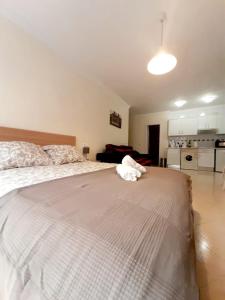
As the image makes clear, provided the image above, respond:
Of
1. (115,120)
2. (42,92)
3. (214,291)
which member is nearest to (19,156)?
(42,92)

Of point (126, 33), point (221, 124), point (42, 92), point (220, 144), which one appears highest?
point (126, 33)

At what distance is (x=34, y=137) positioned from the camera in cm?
235

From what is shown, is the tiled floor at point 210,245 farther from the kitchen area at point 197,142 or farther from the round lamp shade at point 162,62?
the kitchen area at point 197,142

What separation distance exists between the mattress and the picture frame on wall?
3971 mm

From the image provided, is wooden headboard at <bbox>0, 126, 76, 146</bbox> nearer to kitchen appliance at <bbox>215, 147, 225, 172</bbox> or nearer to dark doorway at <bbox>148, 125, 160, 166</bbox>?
dark doorway at <bbox>148, 125, 160, 166</bbox>

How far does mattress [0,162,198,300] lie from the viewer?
→ 393 millimetres

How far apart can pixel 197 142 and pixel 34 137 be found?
628 centimetres

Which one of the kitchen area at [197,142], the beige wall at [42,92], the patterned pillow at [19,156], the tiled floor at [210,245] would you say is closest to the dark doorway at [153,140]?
the kitchen area at [197,142]

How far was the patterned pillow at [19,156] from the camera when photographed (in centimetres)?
158

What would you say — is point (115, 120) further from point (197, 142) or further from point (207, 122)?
point (197, 142)

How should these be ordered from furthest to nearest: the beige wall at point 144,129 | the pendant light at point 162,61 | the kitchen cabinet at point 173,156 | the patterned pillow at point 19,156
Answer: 1. the beige wall at point 144,129
2. the kitchen cabinet at point 173,156
3. the pendant light at point 162,61
4. the patterned pillow at point 19,156

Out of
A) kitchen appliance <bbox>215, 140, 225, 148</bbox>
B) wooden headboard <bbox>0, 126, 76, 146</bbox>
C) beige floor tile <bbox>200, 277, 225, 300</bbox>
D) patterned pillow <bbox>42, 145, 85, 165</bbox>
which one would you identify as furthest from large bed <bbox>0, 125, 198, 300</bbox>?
kitchen appliance <bbox>215, 140, 225, 148</bbox>

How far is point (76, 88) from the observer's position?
323 cm

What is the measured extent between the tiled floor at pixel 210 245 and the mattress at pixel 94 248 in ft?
2.29
